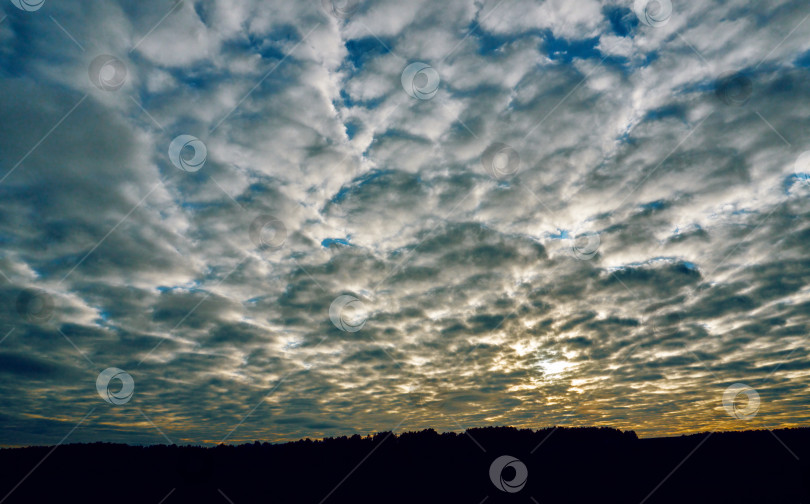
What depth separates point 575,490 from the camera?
3903 cm

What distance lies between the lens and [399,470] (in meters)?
41.7

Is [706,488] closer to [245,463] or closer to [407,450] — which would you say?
[407,450]

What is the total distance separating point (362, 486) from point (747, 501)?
34113 mm

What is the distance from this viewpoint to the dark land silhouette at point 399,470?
33938mm

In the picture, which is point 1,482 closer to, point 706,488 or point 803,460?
point 706,488

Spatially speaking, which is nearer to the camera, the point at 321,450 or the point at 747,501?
the point at 747,501

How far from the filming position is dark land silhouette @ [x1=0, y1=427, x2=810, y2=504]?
3394cm

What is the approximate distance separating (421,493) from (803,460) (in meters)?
33.0

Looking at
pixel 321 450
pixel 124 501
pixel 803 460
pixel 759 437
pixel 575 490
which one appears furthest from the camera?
pixel 321 450

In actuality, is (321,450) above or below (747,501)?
above

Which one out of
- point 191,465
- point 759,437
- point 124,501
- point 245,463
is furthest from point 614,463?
point 124,501

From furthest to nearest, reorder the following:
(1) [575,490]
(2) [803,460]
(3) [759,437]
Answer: (1) [575,490], (3) [759,437], (2) [803,460]

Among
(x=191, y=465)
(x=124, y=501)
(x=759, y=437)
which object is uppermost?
(x=759, y=437)

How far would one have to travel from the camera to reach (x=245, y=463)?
3997 centimetres
